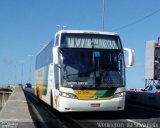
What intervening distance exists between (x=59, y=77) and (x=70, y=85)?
0.67 meters

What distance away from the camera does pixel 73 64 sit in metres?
18.6

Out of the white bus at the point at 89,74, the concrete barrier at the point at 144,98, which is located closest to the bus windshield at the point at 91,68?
the white bus at the point at 89,74

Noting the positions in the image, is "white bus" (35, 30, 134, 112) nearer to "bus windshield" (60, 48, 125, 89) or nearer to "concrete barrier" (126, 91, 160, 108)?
"bus windshield" (60, 48, 125, 89)

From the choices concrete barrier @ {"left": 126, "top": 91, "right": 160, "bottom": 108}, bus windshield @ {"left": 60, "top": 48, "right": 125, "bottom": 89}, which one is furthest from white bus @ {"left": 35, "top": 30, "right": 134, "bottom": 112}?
concrete barrier @ {"left": 126, "top": 91, "right": 160, "bottom": 108}

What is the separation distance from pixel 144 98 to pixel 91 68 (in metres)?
15.0

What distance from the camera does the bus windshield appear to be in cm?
1841

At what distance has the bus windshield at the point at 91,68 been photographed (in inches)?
725

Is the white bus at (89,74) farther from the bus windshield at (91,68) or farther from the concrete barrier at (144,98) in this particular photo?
the concrete barrier at (144,98)

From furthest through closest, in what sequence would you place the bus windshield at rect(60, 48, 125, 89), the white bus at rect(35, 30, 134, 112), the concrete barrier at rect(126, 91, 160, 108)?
the concrete barrier at rect(126, 91, 160, 108) < the bus windshield at rect(60, 48, 125, 89) < the white bus at rect(35, 30, 134, 112)

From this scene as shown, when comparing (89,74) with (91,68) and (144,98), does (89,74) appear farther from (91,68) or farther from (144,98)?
(144,98)

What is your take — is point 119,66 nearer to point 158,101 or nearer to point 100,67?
point 100,67

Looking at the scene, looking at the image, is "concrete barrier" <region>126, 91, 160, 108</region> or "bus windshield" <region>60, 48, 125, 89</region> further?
"concrete barrier" <region>126, 91, 160, 108</region>

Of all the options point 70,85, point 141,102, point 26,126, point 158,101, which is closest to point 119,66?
point 70,85

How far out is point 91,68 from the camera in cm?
1861
